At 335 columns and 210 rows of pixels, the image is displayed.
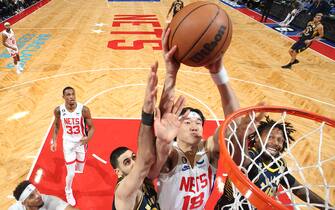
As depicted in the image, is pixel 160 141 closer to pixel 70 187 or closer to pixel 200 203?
pixel 200 203

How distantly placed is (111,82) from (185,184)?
Answer: 5445 mm

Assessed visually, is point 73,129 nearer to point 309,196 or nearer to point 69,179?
point 69,179

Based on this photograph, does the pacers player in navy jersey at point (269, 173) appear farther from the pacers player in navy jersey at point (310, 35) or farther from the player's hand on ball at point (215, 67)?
the pacers player in navy jersey at point (310, 35)

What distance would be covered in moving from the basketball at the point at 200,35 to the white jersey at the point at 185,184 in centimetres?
91

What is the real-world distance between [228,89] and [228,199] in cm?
138

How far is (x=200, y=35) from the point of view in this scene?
1827 mm

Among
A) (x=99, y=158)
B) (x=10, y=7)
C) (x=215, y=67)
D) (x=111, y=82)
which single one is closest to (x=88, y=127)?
(x=99, y=158)

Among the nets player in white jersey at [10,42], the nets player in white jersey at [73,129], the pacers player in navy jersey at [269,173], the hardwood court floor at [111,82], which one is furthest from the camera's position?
the nets player in white jersey at [10,42]

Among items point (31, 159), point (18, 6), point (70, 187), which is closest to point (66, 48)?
point (31, 159)

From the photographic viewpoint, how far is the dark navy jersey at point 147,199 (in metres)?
2.29

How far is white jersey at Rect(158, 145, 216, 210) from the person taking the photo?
229cm

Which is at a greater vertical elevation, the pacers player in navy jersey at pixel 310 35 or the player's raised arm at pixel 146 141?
the player's raised arm at pixel 146 141

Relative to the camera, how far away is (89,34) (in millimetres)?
11750

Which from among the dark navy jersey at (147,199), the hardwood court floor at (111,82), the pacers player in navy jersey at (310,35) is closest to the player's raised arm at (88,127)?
the hardwood court floor at (111,82)
